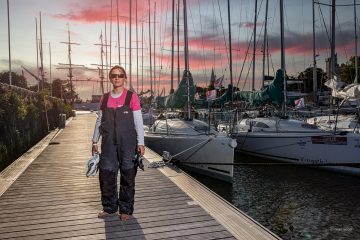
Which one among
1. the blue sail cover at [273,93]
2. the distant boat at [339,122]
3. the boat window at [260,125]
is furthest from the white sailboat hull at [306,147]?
the blue sail cover at [273,93]

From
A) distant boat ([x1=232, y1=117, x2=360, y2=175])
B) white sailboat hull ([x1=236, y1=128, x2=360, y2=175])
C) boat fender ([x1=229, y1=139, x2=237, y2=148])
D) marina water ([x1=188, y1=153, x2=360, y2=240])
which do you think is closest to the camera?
marina water ([x1=188, y1=153, x2=360, y2=240])

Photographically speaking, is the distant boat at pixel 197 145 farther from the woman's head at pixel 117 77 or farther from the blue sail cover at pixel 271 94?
the woman's head at pixel 117 77

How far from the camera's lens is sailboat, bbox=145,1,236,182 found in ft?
43.5

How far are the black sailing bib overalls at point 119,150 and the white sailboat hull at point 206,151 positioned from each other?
276 inches

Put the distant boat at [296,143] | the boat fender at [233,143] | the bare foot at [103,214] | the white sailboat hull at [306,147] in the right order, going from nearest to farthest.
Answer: the bare foot at [103,214] → the boat fender at [233,143] → the white sailboat hull at [306,147] → the distant boat at [296,143]

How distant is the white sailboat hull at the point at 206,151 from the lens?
13117mm

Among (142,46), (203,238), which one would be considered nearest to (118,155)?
(203,238)

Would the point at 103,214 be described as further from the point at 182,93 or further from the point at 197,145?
the point at 182,93

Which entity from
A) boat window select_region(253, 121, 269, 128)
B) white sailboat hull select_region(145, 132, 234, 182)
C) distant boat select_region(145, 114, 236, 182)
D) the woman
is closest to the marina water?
white sailboat hull select_region(145, 132, 234, 182)

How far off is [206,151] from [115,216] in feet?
27.5

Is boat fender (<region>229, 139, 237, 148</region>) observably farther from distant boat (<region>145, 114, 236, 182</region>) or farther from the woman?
the woman

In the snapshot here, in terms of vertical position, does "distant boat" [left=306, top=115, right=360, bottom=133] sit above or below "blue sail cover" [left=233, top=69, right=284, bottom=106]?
below

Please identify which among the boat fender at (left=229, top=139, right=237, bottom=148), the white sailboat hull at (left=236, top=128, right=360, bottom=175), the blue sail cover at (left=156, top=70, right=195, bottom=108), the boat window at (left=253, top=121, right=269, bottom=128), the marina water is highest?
the blue sail cover at (left=156, top=70, right=195, bottom=108)

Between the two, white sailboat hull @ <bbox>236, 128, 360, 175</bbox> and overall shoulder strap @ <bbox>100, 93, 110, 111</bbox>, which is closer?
overall shoulder strap @ <bbox>100, 93, 110, 111</bbox>
